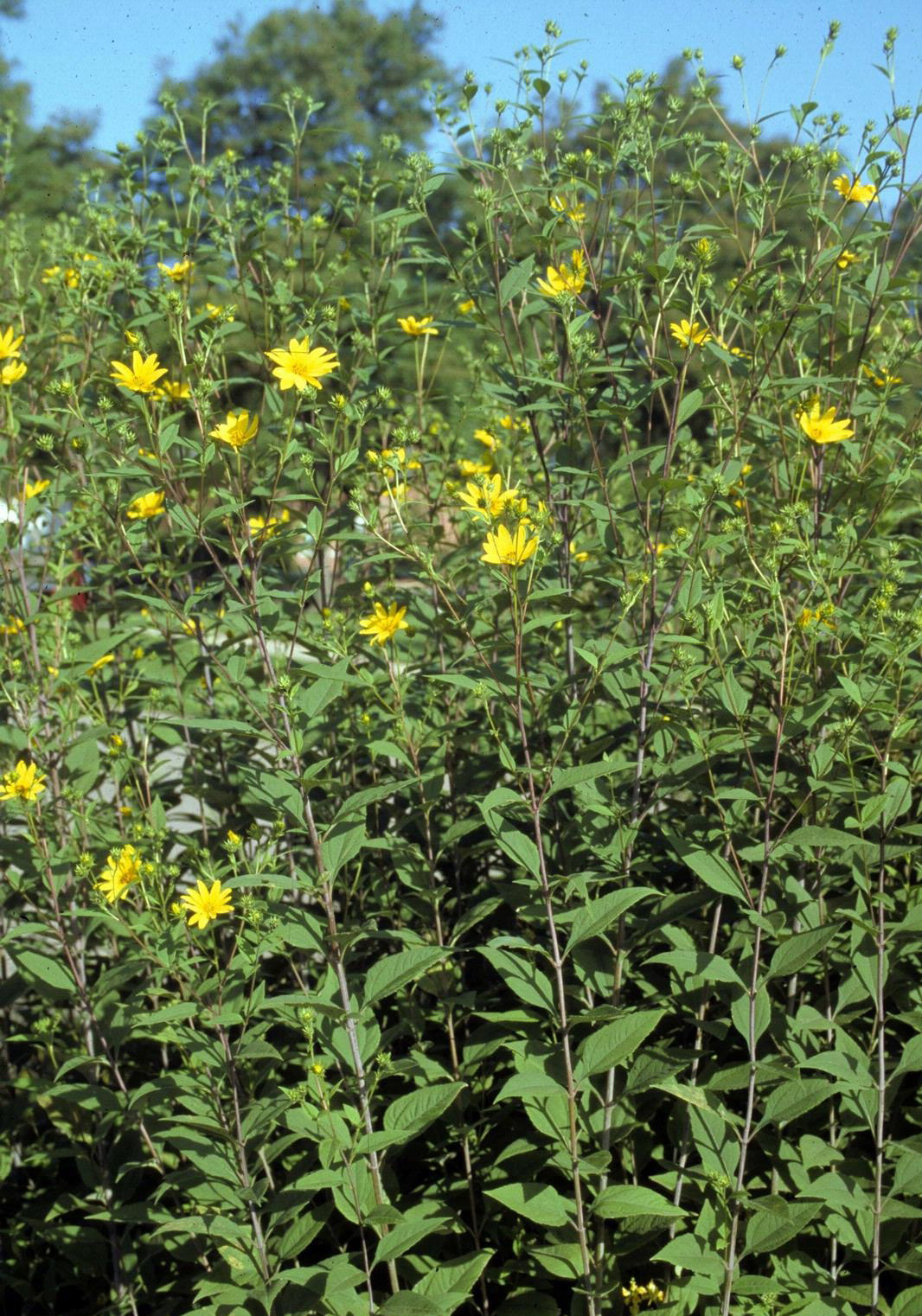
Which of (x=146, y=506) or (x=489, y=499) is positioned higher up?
(x=146, y=506)

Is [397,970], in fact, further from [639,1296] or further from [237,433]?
[237,433]

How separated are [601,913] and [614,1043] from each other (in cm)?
24

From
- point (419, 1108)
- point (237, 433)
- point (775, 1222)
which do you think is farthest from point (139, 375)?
point (775, 1222)

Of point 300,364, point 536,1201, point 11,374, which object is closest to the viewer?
point 536,1201

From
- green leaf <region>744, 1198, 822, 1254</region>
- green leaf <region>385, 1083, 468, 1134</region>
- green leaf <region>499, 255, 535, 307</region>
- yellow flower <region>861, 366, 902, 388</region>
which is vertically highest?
green leaf <region>499, 255, 535, 307</region>

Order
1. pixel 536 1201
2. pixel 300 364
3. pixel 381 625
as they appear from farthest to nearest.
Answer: pixel 381 625 → pixel 300 364 → pixel 536 1201

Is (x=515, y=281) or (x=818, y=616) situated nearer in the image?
(x=818, y=616)

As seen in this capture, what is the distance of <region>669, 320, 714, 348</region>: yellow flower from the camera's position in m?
2.14

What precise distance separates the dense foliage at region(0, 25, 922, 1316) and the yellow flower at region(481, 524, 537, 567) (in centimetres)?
1

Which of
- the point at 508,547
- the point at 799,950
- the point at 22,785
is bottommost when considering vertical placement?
the point at 799,950

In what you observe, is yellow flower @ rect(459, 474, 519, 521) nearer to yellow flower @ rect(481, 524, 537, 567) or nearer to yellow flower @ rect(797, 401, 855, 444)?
yellow flower @ rect(481, 524, 537, 567)

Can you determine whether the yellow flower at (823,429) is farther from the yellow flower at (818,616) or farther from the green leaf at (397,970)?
the green leaf at (397,970)

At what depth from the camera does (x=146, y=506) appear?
268 cm

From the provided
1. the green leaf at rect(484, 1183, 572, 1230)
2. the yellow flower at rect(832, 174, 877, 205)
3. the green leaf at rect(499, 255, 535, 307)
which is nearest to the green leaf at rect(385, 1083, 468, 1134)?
the green leaf at rect(484, 1183, 572, 1230)
